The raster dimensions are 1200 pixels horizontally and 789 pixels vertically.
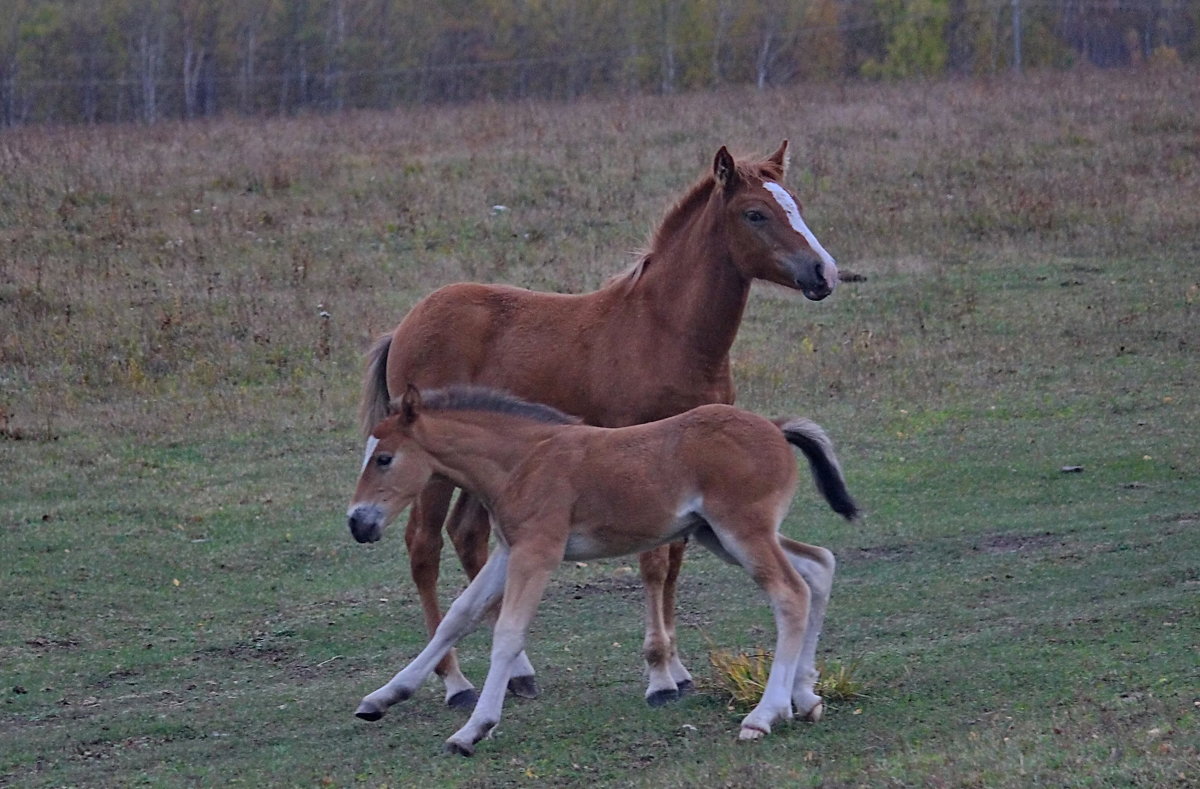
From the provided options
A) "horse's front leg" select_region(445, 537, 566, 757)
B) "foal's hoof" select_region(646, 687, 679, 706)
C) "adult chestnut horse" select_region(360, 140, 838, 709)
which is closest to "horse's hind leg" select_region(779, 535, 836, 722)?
"foal's hoof" select_region(646, 687, 679, 706)

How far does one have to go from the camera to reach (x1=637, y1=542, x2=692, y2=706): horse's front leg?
6.20 metres

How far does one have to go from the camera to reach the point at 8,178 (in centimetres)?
1959

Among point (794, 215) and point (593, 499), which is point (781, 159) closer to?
point (794, 215)

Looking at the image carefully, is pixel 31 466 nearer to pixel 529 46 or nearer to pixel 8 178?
pixel 8 178

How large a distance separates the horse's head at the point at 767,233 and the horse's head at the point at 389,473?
182cm

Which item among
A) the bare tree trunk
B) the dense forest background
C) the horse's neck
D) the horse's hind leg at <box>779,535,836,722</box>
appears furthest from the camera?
the dense forest background

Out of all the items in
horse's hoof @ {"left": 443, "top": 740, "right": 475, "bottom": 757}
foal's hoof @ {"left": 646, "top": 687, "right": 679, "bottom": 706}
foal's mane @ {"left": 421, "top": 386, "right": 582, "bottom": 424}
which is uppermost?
foal's mane @ {"left": 421, "top": 386, "right": 582, "bottom": 424}

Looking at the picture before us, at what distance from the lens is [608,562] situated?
30.3 feet

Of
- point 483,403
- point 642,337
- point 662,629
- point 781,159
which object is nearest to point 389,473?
point 483,403

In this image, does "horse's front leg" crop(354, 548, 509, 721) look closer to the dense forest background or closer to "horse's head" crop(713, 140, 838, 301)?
"horse's head" crop(713, 140, 838, 301)

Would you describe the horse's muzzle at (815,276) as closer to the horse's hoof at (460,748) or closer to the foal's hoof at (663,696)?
the foal's hoof at (663,696)

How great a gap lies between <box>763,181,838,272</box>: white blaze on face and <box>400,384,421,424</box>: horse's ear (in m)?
1.97

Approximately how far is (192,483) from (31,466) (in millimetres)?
1492

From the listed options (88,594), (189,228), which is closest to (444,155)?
(189,228)
